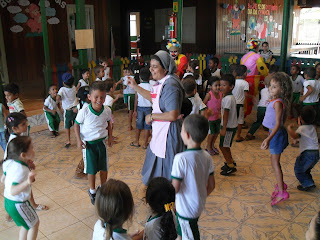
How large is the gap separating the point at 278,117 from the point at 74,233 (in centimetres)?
248

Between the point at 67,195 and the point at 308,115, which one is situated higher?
the point at 308,115

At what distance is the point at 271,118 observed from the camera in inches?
144

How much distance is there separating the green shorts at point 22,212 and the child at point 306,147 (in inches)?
116

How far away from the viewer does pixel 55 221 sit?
3480 mm

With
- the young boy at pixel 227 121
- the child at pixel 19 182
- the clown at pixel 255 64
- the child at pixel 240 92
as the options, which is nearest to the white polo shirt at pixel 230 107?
the young boy at pixel 227 121

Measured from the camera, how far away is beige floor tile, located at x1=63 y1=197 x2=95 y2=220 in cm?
359

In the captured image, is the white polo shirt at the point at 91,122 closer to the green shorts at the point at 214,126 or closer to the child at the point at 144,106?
the child at the point at 144,106

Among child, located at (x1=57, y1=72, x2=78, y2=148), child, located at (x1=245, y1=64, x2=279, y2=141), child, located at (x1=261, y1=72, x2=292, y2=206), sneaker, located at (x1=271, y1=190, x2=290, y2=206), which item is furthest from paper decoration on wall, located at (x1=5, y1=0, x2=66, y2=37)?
sneaker, located at (x1=271, y1=190, x2=290, y2=206)

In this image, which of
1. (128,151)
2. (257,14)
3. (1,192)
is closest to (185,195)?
(1,192)

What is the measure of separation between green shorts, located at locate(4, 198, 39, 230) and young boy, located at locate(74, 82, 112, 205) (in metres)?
1.02

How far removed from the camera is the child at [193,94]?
4.12m

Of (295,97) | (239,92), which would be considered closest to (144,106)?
(239,92)

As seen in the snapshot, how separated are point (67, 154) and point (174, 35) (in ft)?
24.7

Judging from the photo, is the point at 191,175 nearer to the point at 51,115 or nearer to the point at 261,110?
the point at 261,110
